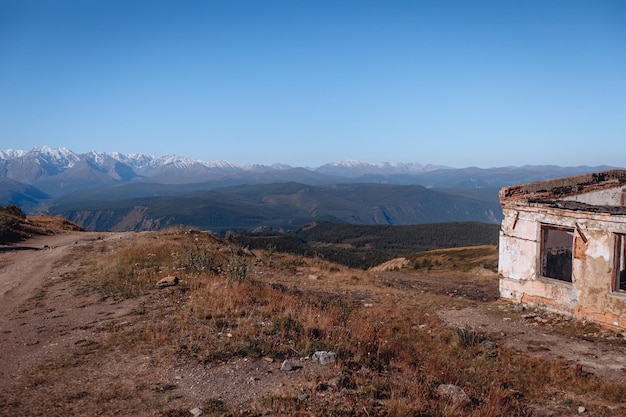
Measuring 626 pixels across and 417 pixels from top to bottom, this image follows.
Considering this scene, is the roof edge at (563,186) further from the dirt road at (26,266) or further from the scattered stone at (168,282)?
the dirt road at (26,266)

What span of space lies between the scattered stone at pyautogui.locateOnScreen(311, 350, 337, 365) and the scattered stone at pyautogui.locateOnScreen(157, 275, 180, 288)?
6.80 metres

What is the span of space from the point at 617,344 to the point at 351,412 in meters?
9.16

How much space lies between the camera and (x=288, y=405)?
597 centimetres

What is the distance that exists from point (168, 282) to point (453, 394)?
906 centimetres

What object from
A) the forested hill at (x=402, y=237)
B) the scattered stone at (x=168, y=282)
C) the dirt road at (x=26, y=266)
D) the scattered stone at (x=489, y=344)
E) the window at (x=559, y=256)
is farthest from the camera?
the forested hill at (x=402, y=237)

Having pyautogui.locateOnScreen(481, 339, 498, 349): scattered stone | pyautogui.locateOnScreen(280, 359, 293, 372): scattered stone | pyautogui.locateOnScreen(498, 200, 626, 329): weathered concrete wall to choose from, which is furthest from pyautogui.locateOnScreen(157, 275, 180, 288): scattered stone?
pyautogui.locateOnScreen(498, 200, 626, 329): weathered concrete wall

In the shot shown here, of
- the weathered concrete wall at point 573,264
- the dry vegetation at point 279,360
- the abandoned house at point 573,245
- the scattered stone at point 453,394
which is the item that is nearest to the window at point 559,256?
the abandoned house at point 573,245

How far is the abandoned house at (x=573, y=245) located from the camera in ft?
40.3

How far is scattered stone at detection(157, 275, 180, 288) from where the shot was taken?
42.6 feet

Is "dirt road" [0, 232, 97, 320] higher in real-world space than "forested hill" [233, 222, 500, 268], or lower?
higher

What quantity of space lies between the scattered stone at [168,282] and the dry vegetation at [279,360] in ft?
0.79

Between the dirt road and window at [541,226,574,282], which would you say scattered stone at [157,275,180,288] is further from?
window at [541,226,574,282]

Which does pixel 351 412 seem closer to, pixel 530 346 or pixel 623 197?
pixel 530 346

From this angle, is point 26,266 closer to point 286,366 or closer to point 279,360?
point 279,360
